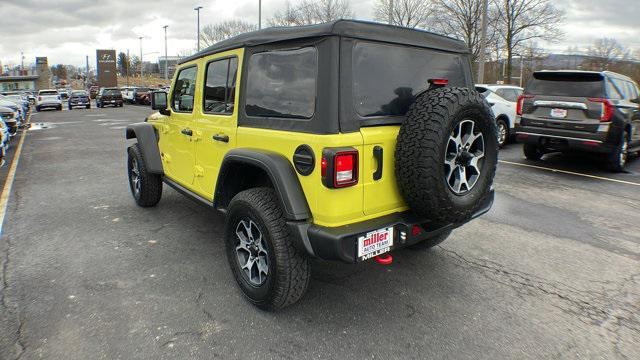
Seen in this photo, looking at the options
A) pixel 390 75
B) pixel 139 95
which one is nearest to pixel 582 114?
pixel 390 75

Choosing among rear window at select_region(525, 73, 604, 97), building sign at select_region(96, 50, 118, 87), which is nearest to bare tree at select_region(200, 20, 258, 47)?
building sign at select_region(96, 50, 118, 87)

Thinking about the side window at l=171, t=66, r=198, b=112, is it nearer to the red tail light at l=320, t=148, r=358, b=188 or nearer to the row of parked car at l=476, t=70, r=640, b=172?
the red tail light at l=320, t=148, r=358, b=188

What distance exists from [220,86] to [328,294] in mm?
1924

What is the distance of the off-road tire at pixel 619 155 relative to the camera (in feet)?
25.1

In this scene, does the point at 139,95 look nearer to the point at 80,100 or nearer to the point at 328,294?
the point at 80,100

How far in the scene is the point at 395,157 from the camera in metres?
2.73

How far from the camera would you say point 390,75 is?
9.45ft

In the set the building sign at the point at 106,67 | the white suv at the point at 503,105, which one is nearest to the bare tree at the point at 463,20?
the white suv at the point at 503,105

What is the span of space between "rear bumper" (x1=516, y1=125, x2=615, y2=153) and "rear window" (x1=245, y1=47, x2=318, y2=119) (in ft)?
21.3

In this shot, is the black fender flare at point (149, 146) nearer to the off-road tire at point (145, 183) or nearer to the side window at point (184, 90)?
the off-road tire at point (145, 183)

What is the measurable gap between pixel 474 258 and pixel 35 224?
→ 4814 millimetres

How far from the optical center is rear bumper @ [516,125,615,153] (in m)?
7.35

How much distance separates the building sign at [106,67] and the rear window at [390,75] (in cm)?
8015

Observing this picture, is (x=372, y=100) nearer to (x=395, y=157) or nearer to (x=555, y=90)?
(x=395, y=157)
